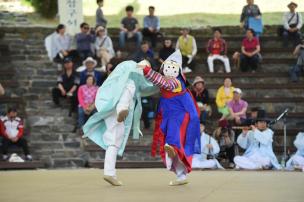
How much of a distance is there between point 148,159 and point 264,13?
34.6ft

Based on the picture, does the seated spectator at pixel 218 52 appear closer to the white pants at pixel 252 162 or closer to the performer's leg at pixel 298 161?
the white pants at pixel 252 162

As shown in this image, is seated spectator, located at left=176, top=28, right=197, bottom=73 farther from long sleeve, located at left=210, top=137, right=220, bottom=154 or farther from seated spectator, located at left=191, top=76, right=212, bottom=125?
long sleeve, located at left=210, top=137, right=220, bottom=154

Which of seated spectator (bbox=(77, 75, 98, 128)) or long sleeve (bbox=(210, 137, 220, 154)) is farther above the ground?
seated spectator (bbox=(77, 75, 98, 128))

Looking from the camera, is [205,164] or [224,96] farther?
[224,96]

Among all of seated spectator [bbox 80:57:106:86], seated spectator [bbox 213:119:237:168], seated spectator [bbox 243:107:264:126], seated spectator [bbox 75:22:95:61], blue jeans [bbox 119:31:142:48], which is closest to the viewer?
seated spectator [bbox 213:119:237:168]

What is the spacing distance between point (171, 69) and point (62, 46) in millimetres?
11059

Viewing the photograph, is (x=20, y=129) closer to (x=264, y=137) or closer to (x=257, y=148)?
(x=257, y=148)

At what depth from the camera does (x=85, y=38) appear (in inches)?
955

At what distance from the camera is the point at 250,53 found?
2441 centimetres

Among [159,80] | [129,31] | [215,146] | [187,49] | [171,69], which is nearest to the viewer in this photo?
[159,80]

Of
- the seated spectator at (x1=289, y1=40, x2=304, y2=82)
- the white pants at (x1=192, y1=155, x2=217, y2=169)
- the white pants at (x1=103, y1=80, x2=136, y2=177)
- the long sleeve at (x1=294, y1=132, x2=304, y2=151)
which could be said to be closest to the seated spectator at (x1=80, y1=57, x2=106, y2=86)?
the white pants at (x1=192, y1=155, x2=217, y2=169)

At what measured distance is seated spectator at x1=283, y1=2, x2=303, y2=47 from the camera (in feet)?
85.0

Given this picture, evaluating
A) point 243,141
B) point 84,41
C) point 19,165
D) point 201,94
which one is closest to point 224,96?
point 201,94

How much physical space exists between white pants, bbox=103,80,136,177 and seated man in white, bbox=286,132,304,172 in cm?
601
